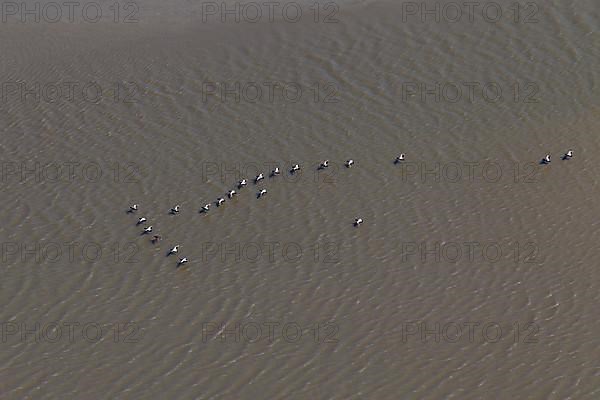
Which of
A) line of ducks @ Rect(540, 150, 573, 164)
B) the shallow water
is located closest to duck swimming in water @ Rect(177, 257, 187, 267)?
the shallow water

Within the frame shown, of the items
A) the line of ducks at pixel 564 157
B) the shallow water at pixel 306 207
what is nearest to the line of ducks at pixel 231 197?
the shallow water at pixel 306 207

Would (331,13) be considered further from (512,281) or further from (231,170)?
(512,281)

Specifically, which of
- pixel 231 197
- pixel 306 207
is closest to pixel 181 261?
pixel 231 197

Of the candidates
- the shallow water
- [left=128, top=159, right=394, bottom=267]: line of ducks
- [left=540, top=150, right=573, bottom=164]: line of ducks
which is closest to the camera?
the shallow water

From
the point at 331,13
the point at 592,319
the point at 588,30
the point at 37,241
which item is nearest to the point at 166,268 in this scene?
the point at 37,241

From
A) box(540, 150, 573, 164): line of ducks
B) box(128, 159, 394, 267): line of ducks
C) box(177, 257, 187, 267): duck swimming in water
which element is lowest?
box(177, 257, 187, 267): duck swimming in water

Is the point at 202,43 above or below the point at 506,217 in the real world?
above

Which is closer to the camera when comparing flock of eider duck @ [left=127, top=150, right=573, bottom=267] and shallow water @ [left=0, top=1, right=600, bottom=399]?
shallow water @ [left=0, top=1, right=600, bottom=399]

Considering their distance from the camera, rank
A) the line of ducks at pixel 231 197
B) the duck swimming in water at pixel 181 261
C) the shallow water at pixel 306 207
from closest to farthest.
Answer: the shallow water at pixel 306 207, the duck swimming in water at pixel 181 261, the line of ducks at pixel 231 197

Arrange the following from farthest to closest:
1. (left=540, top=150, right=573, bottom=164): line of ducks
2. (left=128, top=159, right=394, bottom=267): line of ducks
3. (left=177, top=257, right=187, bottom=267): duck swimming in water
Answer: (left=540, top=150, right=573, bottom=164): line of ducks, (left=128, top=159, right=394, bottom=267): line of ducks, (left=177, top=257, right=187, bottom=267): duck swimming in water

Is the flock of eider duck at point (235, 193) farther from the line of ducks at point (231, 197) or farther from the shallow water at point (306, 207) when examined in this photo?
the shallow water at point (306, 207)

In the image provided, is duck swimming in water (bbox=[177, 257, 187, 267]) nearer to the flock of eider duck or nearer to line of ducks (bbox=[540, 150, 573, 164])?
the flock of eider duck
